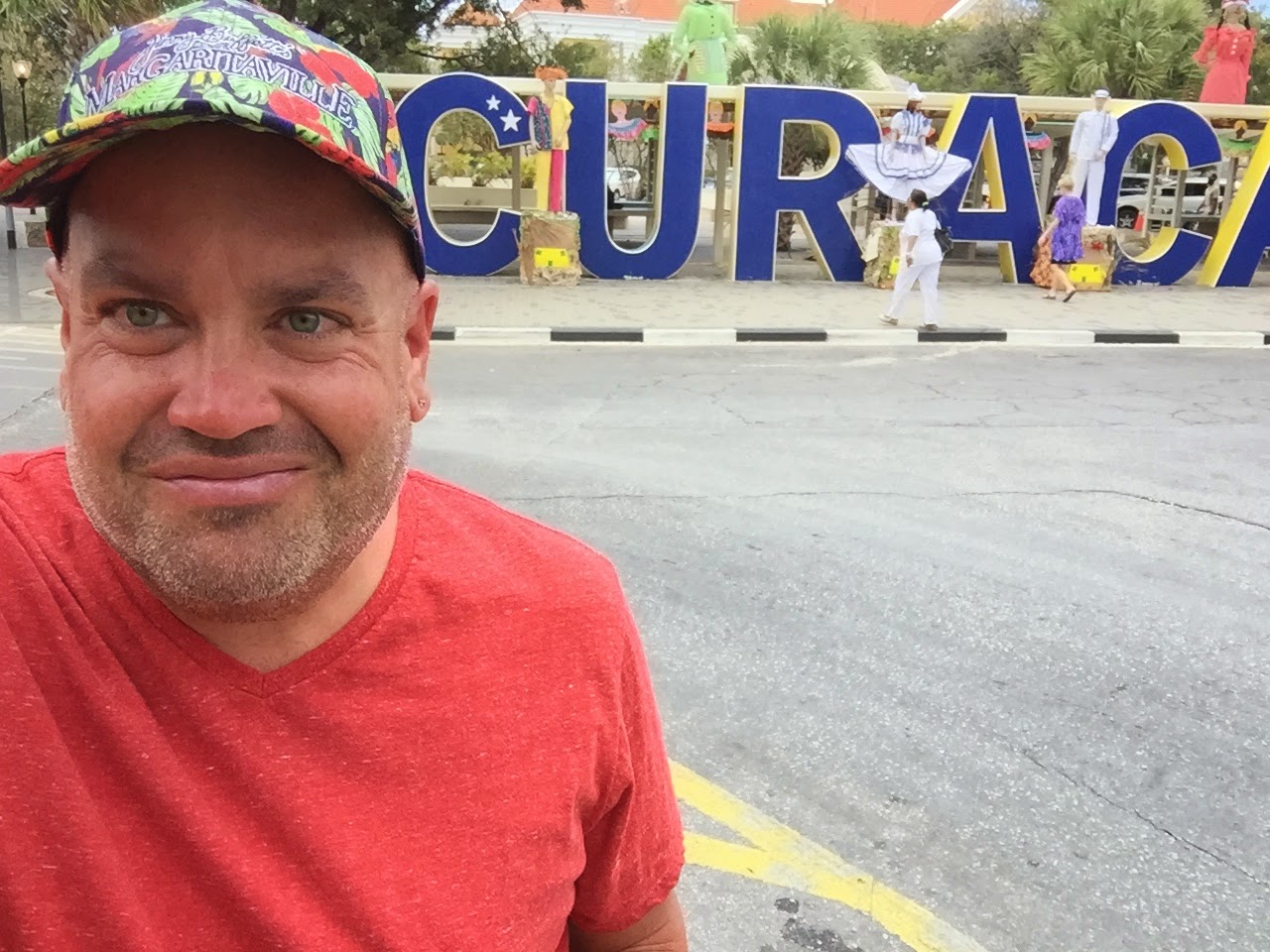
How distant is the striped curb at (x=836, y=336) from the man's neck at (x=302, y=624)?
9.28 m

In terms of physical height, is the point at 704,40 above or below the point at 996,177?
above

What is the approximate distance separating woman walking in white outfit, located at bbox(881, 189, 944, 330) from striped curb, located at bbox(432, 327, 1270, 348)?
307 mm

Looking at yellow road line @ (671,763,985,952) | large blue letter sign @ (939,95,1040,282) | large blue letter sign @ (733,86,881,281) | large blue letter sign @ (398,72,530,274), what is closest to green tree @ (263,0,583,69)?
large blue letter sign @ (398,72,530,274)

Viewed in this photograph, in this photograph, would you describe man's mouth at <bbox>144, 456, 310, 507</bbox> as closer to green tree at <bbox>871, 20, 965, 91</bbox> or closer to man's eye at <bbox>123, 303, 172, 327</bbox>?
man's eye at <bbox>123, 303, 172, 327</bbox>

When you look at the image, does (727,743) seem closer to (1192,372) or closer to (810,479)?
(810,479)

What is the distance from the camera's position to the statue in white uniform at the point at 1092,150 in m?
14.7

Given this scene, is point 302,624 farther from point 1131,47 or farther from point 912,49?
point 912,49

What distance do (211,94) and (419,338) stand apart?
0.34m

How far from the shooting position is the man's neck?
41.3 inches

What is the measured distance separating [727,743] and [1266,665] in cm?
194

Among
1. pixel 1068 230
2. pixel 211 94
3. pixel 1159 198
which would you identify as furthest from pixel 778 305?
pixel 1159 198

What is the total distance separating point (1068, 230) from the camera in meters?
14.4

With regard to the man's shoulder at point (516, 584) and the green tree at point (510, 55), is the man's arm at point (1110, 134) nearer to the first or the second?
the green tree at point (510, 55)

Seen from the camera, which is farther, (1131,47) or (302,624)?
(1131,47)
